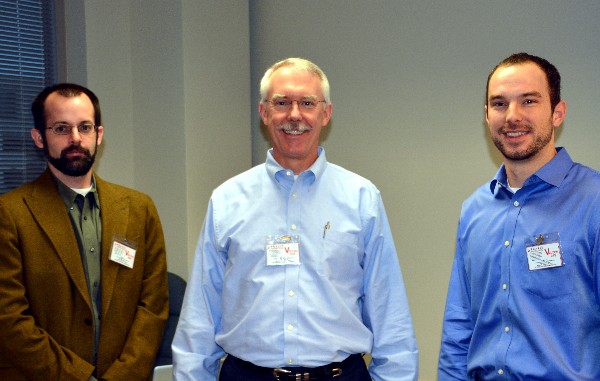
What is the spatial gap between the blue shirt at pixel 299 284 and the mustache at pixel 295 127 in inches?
5.5

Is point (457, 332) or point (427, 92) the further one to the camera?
point (427, 92)

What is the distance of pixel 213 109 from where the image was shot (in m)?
4.08

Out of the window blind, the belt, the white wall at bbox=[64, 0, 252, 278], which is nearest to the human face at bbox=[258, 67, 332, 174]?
the belt

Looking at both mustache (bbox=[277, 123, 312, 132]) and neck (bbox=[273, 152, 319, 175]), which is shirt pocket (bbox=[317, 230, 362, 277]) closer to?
neck (bbox=[273, 152, 319, 175])

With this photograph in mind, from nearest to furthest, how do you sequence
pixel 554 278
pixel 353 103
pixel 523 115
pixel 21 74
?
pixel 554 278, pixel 523 115, pixel 21 74, pixel 353 103

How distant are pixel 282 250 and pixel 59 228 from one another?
3.09 feet

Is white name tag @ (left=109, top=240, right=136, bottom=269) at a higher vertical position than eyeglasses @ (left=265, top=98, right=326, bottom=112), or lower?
lower

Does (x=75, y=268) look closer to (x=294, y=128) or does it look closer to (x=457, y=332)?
(x=294, y=128)

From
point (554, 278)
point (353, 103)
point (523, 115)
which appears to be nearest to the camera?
point (554, 278)

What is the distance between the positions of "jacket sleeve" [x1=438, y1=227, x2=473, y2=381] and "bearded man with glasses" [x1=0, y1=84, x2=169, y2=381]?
1215mm

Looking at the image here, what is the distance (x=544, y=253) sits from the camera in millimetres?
2059

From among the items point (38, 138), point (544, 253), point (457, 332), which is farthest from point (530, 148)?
point (38, 138)

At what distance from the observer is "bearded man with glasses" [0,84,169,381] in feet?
8.23

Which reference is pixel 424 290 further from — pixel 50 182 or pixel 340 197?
pixel 50 182
